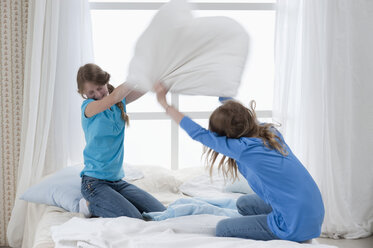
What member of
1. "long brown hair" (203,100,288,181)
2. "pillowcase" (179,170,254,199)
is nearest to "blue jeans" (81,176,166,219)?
"pillowcase" (179,170,254,199)

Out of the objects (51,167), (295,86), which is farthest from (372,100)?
(51,167)

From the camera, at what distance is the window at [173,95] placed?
336 centimetres

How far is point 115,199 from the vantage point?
216 cm

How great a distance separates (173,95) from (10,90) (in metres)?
1.22

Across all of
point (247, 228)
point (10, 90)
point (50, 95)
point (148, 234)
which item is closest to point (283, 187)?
point (247, 228)

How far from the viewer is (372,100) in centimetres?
306

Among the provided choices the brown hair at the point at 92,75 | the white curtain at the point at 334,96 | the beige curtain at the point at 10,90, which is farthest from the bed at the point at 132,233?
the white curtain at the point at 334,96

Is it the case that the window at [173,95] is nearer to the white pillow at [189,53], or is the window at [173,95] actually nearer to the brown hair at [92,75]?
the brown hair at [92,75]

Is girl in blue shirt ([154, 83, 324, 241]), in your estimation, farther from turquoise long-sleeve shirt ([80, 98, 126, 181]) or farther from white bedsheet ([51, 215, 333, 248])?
turquoise long-sleeve shirt ([80, 98, 126, 181])

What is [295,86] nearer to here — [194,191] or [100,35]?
[194,191]

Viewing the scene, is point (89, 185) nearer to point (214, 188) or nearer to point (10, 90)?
point (214, 188)

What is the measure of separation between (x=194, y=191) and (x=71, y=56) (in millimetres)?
1287

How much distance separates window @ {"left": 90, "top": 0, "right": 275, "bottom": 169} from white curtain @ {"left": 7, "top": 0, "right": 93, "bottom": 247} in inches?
12.3

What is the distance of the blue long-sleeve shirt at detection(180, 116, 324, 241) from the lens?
1.77 m
